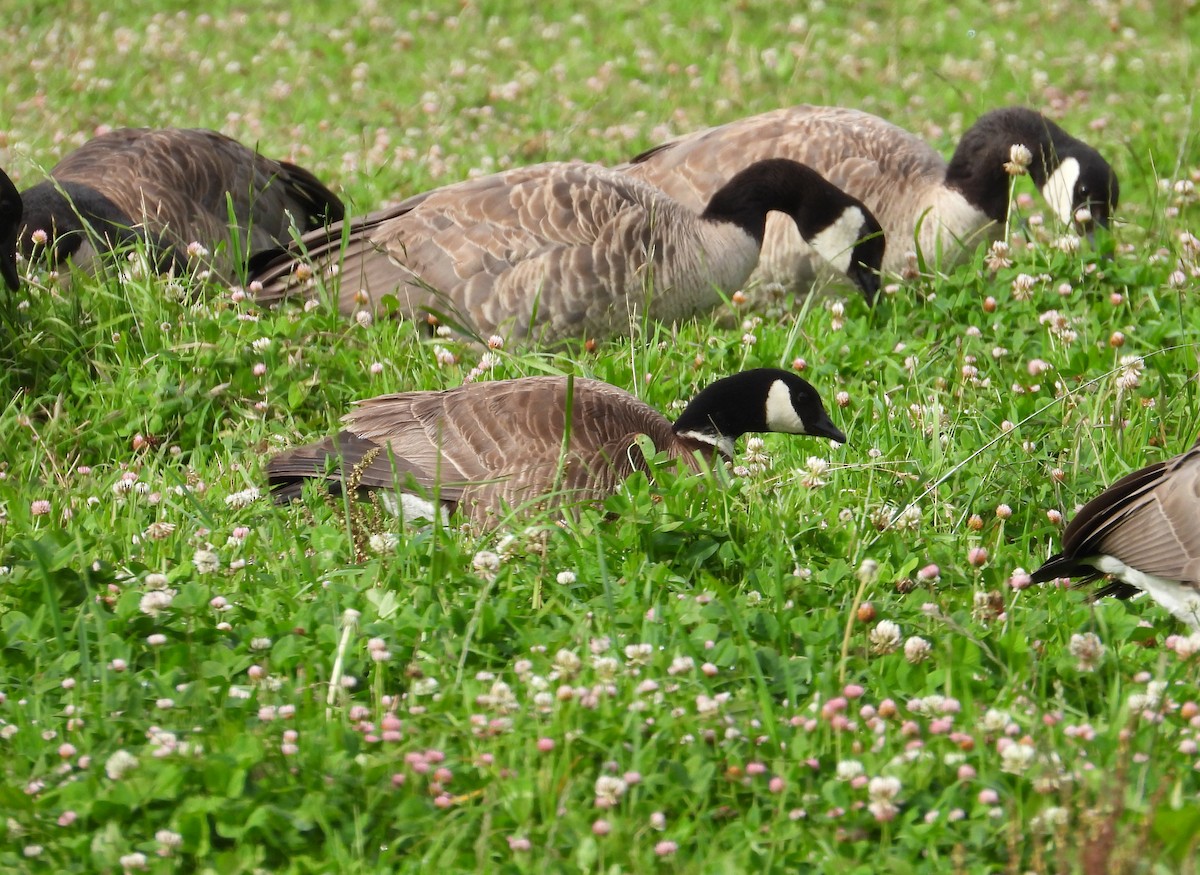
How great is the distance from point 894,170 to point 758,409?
367 cm

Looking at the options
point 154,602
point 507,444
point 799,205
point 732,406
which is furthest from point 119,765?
point 799,205

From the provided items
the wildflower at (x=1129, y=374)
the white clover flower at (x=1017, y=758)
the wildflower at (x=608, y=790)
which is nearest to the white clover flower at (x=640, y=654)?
the wildflower at (x=608, y=790)

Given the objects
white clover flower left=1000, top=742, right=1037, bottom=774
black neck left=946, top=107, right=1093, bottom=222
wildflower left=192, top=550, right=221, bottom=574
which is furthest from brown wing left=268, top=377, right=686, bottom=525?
black neck left=946, top=107, right=1093, bottom=222

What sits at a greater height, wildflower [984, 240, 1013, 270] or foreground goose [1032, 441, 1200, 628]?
wildflower [984, 240, 1013, 270]

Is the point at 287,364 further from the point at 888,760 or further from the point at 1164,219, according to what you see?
the point at 1164,219

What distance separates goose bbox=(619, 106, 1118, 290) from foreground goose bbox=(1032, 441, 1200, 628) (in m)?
3.57

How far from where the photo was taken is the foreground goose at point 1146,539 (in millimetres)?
4582

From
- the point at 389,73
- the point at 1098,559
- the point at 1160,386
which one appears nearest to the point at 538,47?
the point at 389,73

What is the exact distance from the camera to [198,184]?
27.5 feet

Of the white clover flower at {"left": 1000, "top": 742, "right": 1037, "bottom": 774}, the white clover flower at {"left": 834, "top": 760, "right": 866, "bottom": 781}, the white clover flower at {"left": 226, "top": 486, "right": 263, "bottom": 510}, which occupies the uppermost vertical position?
the white clover flower at {"left": 1000, "top": 742, "right": 1037, "bottom": 774}

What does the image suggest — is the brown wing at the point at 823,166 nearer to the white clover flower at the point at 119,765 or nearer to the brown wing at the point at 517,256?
the brown wing at the point at 517,256

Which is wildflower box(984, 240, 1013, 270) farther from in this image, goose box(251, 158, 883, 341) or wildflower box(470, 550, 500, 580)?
wildflower box(470, 550, 500, 580)

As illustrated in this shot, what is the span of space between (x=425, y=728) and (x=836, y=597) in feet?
4.37

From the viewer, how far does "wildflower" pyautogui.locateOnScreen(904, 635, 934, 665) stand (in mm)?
3883
